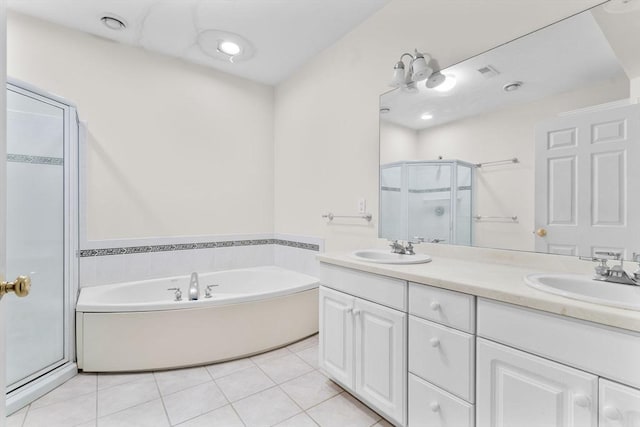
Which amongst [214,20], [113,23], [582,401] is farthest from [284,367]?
[113,23]

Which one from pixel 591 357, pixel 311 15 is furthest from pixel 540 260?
pixel 311 15

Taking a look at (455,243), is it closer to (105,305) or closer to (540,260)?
(540,260)

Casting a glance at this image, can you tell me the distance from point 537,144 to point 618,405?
109 cm

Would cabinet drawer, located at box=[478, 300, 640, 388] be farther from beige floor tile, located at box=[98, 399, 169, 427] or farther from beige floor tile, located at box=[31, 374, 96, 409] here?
beige floor tile, located at box=[31, 374, 96, 409]

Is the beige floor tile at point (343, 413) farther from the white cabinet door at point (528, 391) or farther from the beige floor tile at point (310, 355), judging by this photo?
the white cabinet door at point (528, 391)

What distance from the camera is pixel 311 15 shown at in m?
2.26

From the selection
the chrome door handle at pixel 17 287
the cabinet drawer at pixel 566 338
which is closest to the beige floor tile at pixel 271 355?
the cabinet drawer at pixel 566 338

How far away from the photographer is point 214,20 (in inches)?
90.5

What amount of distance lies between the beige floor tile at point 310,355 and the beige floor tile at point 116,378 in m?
1.05

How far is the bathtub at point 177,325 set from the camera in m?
2.04

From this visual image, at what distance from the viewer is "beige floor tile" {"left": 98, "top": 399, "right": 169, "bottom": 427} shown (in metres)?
1.57

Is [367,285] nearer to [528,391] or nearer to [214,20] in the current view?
[528,391]

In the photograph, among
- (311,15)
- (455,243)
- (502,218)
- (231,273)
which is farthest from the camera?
(231,273)

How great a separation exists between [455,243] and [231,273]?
84.8 inches
